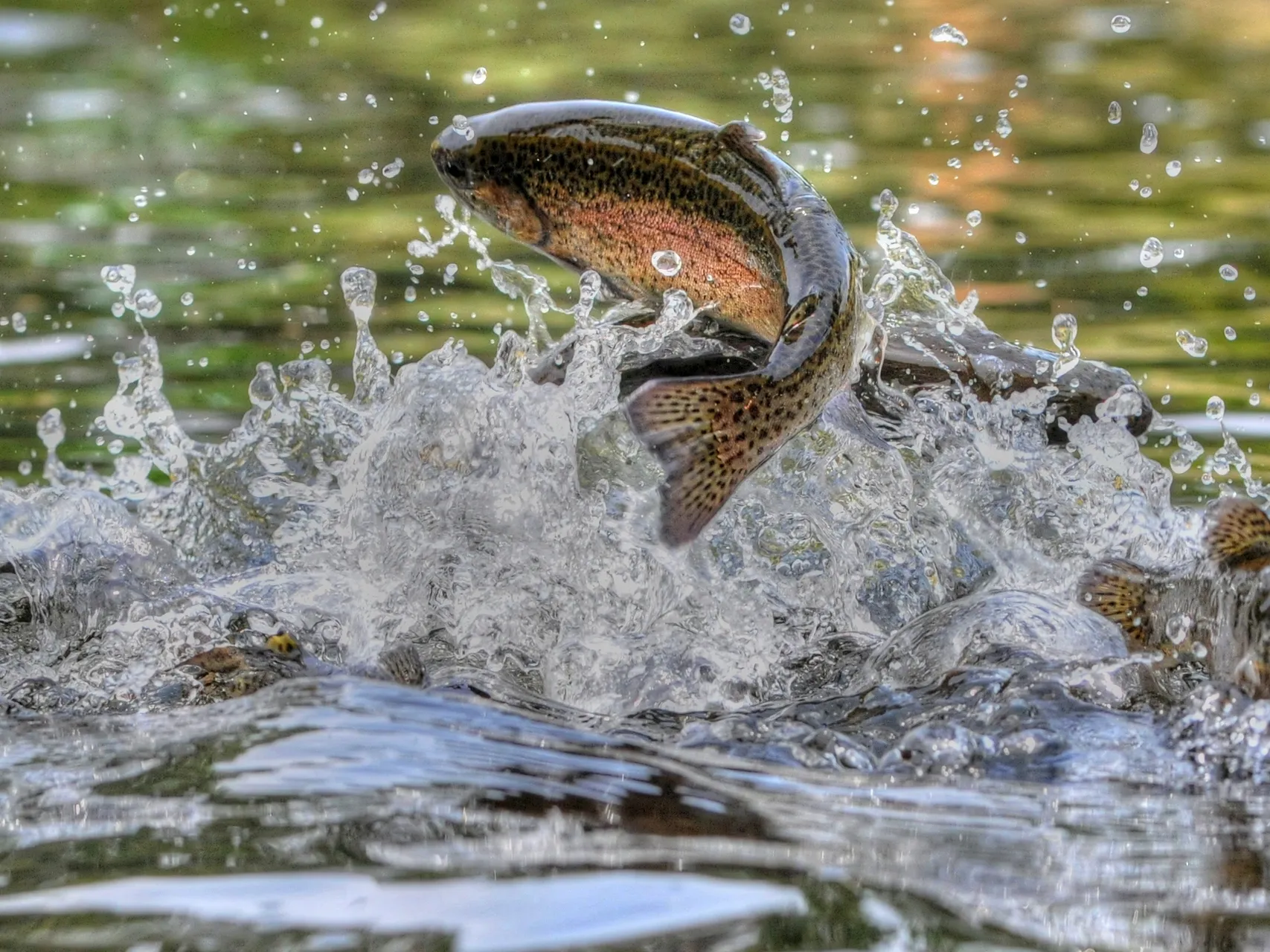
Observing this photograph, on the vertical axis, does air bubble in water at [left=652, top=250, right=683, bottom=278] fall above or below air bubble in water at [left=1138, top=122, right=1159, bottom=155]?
below

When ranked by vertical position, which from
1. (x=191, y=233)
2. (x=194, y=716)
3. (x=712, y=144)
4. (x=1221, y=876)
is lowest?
(x=1221, y=876)

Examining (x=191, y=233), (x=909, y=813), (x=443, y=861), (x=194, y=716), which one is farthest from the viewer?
(x=191, y=233)

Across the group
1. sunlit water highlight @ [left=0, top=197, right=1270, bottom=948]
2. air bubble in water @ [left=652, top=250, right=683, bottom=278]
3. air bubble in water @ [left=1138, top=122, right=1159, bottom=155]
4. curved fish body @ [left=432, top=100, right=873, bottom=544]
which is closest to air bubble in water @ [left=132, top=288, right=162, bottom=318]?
sunlit water highlight @ [left=0, top=197, right=1270, bottom=948]

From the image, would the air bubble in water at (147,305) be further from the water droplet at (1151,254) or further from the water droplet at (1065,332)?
the water droplet at (1151,254)

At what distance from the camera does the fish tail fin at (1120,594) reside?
391cm

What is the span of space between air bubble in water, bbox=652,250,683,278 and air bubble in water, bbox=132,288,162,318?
2.85m

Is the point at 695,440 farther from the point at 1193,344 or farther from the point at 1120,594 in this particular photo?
the point at 1193,344

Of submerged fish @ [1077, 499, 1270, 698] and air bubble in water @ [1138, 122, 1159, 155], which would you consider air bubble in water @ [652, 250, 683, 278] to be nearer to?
submerged fish @ [1077, 499, 1270, 698]

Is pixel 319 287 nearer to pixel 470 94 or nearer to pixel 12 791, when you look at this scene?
pixel 470 94

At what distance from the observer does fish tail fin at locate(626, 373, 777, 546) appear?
3480 millimetres

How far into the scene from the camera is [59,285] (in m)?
7.63

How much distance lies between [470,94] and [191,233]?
296 centimetres

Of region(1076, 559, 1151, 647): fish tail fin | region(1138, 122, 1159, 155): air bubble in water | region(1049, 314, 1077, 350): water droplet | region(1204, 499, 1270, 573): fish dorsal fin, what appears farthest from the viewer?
region(1138, 122, 1159, 155): air bubble in water

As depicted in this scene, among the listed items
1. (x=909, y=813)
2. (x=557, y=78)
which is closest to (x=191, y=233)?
(x=557, y=78)
